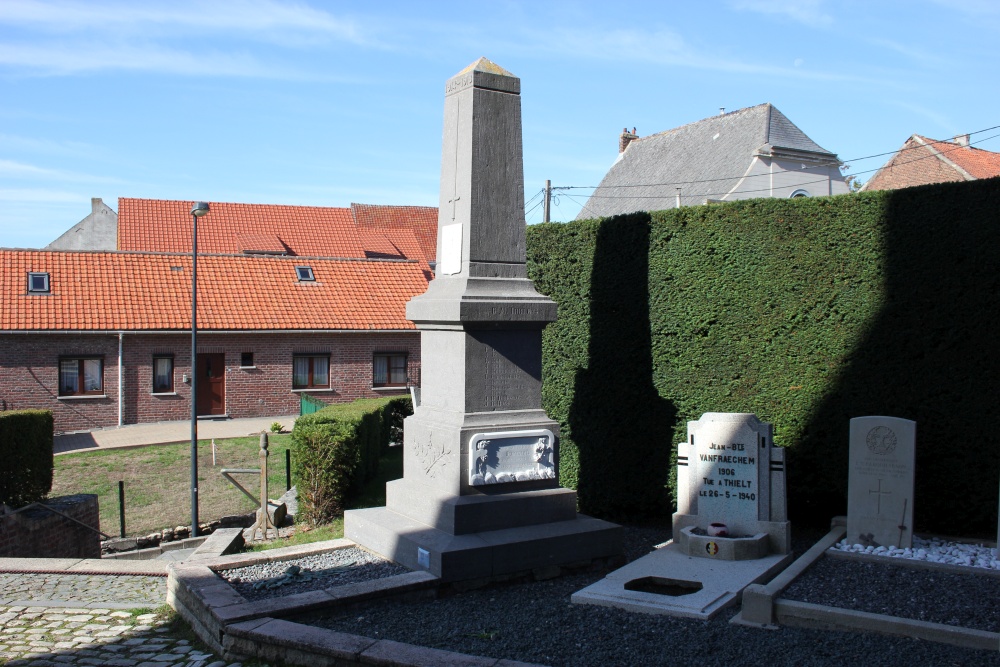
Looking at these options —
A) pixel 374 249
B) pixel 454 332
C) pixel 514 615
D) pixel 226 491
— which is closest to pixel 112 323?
pixel 226 491

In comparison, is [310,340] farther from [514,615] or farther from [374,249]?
[514,615]

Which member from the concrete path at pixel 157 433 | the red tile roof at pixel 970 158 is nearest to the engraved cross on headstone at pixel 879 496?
the concrete path at pixel 157 433

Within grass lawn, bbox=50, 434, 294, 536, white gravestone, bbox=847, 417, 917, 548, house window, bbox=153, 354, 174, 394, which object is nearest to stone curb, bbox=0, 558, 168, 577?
grass lawn, bbox=50, 434, 294, 536

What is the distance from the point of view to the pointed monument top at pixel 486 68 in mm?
7484

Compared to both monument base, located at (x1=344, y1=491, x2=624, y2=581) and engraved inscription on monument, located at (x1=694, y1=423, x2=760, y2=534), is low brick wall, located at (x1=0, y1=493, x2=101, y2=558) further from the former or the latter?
engraved inscription on monument, located at (x1=694, y1=423, x2=760, y2=534)

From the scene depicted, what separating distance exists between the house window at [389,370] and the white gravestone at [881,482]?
64.8 ft

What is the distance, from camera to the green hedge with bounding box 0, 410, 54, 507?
11.6 meters

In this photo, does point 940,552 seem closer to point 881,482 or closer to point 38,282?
point 881,482

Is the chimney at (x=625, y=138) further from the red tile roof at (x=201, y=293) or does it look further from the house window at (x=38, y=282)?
the house window at (x=38, y=282)

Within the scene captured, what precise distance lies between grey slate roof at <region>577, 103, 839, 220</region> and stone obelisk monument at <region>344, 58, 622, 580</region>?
18.7 metres

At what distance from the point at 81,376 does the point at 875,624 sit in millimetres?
21939

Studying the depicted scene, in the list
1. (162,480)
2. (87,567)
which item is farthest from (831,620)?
(162,480)

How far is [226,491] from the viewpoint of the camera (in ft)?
48.6

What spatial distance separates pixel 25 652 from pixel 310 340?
19.8m
